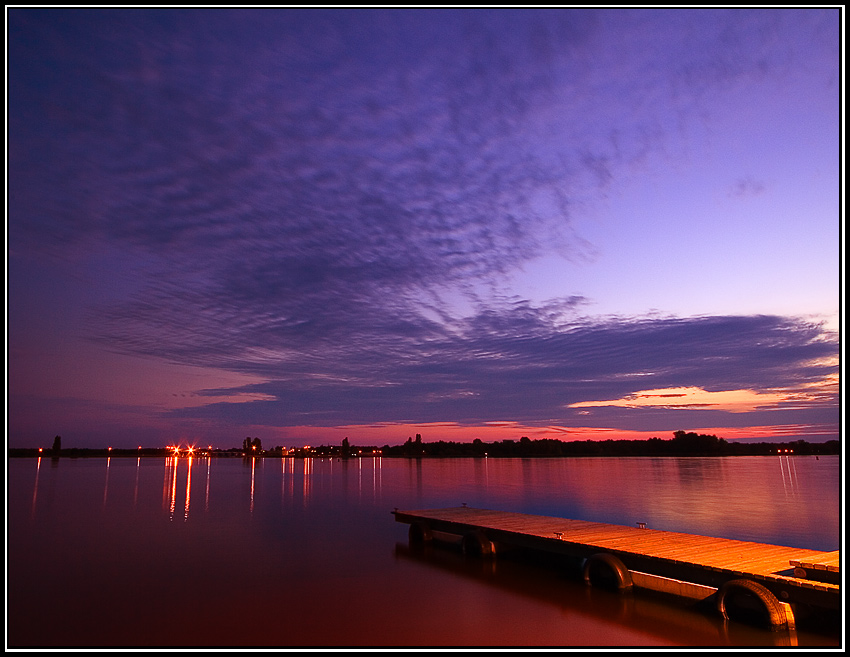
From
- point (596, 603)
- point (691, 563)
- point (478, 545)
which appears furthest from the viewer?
point (478, 545)

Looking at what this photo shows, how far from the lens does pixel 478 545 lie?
57.0 feet

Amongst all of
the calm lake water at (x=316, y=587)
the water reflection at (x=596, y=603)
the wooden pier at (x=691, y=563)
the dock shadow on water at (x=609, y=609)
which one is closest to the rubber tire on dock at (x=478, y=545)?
the wooden pier at (x=691, y=563)

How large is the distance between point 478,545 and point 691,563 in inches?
296

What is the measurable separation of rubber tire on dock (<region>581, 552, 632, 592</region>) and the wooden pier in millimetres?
21

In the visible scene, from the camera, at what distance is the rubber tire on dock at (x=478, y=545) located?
1717 centimetres

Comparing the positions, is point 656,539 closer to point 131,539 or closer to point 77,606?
point 77,606

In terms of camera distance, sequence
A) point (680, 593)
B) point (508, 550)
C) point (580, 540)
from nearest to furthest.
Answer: point (680, 593) < point (580, 540) < point (508, 550)

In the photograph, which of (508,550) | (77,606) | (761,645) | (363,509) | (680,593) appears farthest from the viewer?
(363,509)

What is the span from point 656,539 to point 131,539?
63.8 ft

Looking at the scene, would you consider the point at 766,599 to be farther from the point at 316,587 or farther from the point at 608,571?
the point at 316,587

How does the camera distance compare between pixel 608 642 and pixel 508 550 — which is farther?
pixel 508 550

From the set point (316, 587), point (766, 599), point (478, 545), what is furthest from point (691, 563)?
point (316, 587)
